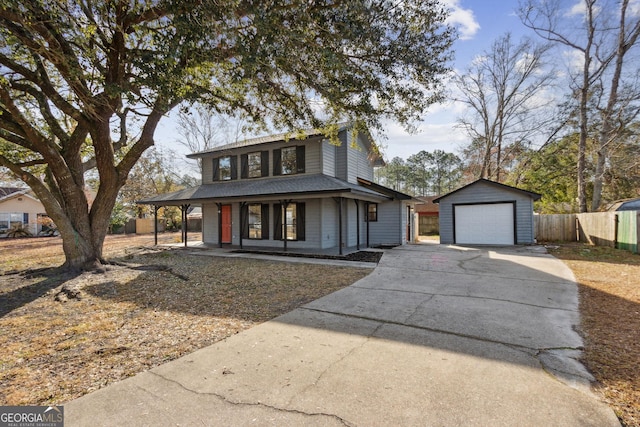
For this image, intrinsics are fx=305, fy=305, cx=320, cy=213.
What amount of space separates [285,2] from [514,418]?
672 cm

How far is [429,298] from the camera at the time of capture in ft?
18.4

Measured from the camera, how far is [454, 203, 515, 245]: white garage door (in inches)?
568

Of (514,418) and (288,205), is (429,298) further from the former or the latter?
(288,205)

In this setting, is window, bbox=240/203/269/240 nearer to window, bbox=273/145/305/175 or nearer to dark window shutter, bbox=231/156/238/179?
window, bbox=273/145/305/175

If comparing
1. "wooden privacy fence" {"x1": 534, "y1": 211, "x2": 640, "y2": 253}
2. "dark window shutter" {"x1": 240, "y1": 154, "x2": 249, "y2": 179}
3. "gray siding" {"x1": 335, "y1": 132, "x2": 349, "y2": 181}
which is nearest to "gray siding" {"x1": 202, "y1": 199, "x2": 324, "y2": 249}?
"dark window shutter" {"x1": 240, "y1": 154, "x2": 249, "y2": 179}

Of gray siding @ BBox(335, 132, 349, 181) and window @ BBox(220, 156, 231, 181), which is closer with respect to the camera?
gray siding @ BBox(335, 132, 349, 181)

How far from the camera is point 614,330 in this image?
3963mm

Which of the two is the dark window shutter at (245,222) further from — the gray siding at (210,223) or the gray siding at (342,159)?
the gray siding at (342,159)

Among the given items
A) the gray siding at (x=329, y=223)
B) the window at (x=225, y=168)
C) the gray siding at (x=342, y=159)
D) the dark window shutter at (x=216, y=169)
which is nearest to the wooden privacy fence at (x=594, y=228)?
the gray siding at (x=342, y=159)

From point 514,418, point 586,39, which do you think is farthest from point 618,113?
point 514,418

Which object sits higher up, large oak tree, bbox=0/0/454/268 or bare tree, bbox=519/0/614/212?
bare tree, bbox=519/0/614/212

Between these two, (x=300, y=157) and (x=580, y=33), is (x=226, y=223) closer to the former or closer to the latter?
(x=300, y=157)

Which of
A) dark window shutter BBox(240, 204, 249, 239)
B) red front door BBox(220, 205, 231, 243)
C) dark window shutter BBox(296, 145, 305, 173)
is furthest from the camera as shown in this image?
red front door BBox(220, 205, 231, 243)

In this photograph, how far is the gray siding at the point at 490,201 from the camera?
14039 mm
